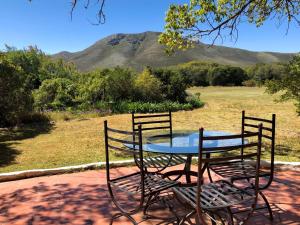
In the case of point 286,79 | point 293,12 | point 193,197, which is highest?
point 293,12

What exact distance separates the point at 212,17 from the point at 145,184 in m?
5.75

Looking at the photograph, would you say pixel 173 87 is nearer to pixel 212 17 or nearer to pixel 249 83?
pixel 212 17

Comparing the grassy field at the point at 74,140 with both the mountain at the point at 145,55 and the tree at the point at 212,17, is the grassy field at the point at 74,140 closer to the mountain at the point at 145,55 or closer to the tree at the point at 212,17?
the tree at the point at 212,17

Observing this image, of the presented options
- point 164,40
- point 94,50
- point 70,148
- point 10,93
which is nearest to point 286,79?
point 164,40

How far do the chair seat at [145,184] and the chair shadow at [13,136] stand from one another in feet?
16.0

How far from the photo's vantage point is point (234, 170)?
4.14 metres

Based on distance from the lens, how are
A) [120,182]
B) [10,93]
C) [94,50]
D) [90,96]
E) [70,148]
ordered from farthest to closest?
1. [94,50]
2. [90,96]
3. [10,93]
4. [70,148]
5. [120,182]

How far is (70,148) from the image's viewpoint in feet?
30.2

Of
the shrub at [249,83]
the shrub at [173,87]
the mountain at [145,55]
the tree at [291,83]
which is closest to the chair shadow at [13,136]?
the tree at [291,83]

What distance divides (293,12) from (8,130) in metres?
10.4

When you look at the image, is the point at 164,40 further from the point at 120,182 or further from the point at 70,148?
the point at 120,182

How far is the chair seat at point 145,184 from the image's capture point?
3379 mm

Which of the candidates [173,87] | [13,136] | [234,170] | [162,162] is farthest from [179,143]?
[173,87]

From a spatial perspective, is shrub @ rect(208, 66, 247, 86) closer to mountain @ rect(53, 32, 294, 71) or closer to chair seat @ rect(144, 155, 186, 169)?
chair seat @ rect(144, 155, 186, 169)
